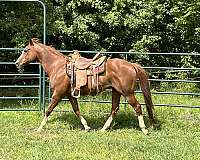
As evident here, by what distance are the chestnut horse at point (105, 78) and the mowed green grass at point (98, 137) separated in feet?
1.19

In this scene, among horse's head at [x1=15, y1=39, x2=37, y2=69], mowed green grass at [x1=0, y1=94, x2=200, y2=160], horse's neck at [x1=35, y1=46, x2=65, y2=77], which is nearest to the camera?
mowed green grass at [x1=0, y1=94, x2=200, y2=160]

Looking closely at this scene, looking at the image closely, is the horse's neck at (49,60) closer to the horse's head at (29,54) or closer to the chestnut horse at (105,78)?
the chestnut horse at (105,78)

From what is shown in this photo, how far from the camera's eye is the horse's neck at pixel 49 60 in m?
9.07

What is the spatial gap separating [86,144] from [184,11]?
9358mm

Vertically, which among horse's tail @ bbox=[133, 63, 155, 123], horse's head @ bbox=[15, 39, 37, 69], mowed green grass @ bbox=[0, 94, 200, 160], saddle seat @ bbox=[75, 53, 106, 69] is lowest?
mowed green grass @ bbox=[0, 94, 200, 160]

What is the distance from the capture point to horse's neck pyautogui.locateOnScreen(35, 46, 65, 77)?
29.8 ft

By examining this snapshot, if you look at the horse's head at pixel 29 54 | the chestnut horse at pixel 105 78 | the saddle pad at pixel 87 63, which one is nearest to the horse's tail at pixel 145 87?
the chestnut horse at pixel 105 78

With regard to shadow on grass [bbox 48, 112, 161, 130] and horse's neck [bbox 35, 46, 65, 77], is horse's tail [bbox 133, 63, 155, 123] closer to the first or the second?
shadow on grass [bbox 48, 112, 161, 130]

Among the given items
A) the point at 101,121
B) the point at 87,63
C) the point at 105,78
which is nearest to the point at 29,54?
the point at 87,63

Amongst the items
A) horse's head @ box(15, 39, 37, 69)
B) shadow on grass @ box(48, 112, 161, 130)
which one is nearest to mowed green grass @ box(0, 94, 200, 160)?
shadow on grass @ box(48, 112, 161, 130)

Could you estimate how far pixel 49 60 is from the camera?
29.9ft

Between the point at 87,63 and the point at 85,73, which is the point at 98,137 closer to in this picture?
the point at 85,73

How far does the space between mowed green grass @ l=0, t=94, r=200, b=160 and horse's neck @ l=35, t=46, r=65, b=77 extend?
1171 millimetres

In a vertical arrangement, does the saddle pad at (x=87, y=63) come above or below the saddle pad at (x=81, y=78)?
above
